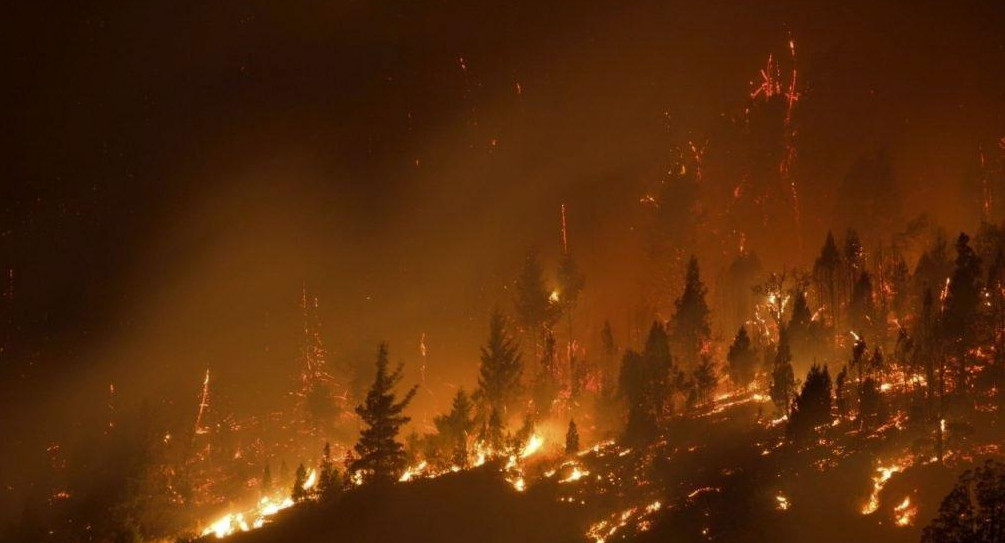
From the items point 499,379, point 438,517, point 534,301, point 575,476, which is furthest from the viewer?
point 534,301

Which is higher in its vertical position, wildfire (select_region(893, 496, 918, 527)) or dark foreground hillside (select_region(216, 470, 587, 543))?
dark foreground hillside (select_region(216, 470, 587, 543))

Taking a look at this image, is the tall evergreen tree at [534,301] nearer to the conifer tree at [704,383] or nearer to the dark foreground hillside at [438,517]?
the conifer tree at [704,383]

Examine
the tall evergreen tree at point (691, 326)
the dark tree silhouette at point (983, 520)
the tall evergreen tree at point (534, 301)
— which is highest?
the tall evergreen tree at point (534, 301)

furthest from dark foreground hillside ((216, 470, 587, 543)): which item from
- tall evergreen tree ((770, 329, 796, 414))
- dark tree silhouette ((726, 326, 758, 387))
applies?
dark tree silhouette ((726, 326, 758, 387))

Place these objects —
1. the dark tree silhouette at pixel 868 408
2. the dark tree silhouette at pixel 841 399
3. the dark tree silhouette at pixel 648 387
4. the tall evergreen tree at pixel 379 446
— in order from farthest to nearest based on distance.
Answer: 1. the dark tree silhouette at pixel 648 387
2. the tall evergreen tree at pixel 379 446
3. the dark tree silhouette at pixel 841 399
4. the dark tree silhouette at pixel 868 408

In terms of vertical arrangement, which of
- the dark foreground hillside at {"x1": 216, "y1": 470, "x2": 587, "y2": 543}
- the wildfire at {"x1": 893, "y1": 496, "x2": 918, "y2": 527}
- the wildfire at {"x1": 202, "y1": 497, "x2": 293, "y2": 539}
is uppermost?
the wildfire at {"x1": 202, "y1": 497, "x2": 293, "y2": 539}

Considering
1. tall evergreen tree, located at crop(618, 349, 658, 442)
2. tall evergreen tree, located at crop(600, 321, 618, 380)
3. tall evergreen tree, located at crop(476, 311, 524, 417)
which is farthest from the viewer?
tall evergreen tree, located at crop(600, 321, 618, 380)

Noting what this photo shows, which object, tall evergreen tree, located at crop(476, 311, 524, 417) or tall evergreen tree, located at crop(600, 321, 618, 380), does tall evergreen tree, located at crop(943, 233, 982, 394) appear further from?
tall evergreen tree, located at crop(600, 321, 618, 380)

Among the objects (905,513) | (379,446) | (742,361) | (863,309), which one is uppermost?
(863,309)

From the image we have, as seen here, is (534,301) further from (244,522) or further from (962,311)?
(962,311)

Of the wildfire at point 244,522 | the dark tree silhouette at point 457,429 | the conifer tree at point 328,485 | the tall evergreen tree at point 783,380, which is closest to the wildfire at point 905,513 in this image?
the tall evergreen tree at point 783,380

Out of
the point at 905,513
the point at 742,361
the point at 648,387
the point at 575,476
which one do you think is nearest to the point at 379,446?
the point at 575,476

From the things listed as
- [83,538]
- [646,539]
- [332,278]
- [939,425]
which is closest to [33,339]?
[332,278]

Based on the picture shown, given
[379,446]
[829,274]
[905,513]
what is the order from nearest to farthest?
[905,513] < [379,446] < [829,274]
